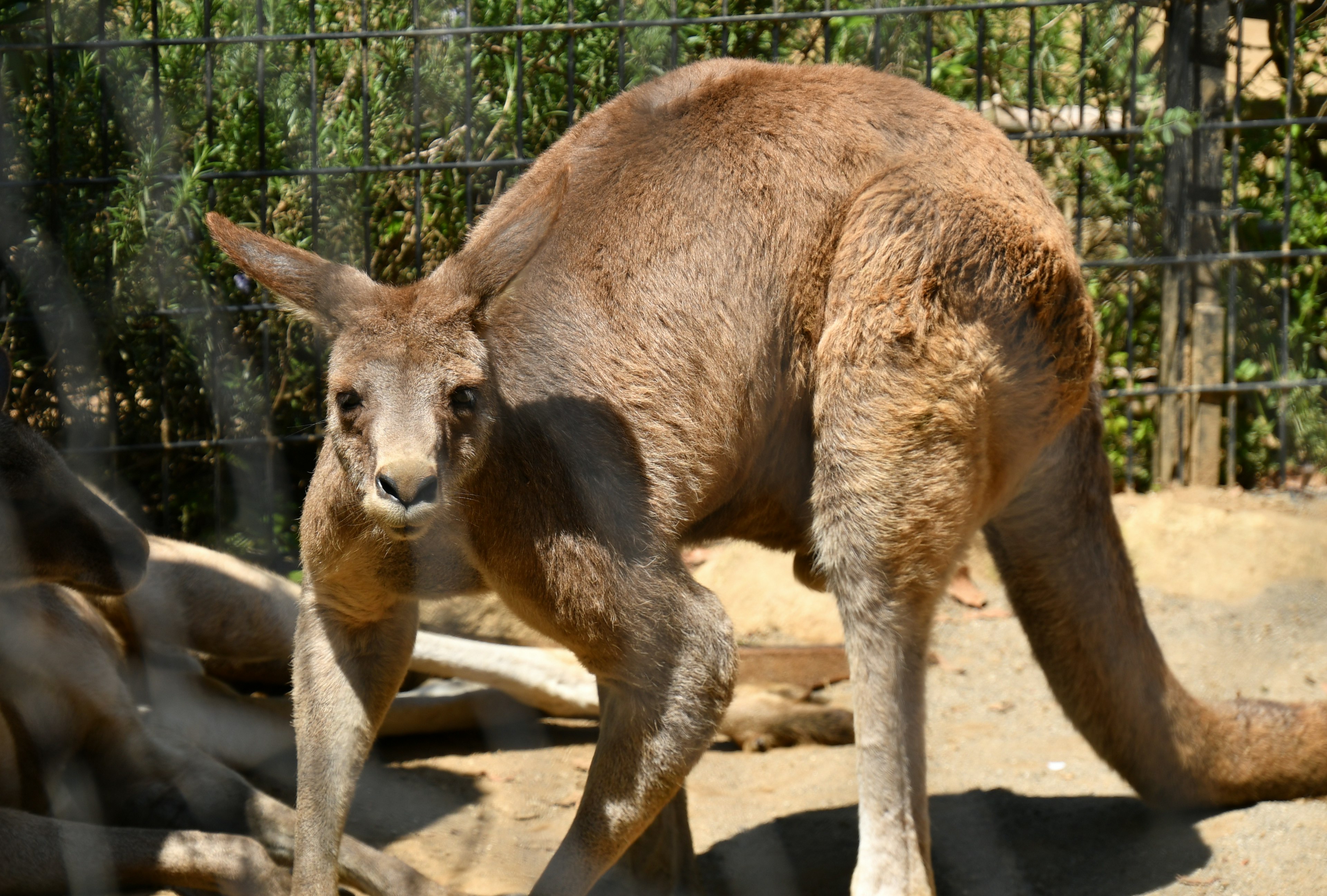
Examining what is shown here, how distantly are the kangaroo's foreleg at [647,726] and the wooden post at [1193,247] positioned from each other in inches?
159

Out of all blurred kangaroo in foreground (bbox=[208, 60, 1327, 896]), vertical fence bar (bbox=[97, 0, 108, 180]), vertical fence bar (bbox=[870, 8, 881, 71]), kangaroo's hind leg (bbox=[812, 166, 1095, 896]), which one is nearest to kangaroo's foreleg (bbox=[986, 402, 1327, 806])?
blurred kangaroo in foreground (bbox=[208, 60, 1327, 896])

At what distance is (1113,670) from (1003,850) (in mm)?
621

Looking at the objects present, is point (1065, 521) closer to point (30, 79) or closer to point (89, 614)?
point (89, 614)

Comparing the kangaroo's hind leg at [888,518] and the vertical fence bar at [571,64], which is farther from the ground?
the vertical fence bar at [571,64]

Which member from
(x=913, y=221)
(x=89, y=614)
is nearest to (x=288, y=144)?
(x=89, y=614)

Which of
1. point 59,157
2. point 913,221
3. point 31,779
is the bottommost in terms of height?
point 31,779

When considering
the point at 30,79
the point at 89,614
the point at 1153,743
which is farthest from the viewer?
the point at 30,79

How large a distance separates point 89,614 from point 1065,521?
289 cm

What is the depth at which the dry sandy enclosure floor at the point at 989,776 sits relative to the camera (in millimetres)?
3391

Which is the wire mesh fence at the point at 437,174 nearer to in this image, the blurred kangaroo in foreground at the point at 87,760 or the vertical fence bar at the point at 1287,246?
the vertical fence bar at the point at 1287,246

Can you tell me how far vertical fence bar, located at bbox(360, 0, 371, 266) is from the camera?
4535mm

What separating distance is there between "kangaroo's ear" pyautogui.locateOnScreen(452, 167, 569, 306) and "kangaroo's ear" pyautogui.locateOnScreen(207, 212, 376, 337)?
0.21m

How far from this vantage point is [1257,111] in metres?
6.39

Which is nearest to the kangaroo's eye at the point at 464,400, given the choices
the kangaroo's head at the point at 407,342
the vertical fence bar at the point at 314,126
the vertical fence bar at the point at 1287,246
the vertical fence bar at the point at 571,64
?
the kangaroo's head at the point at 407,342
